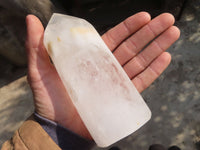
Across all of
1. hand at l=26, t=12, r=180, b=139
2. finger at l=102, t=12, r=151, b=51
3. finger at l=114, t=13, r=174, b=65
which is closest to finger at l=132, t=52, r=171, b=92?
hand at l=26, t=12, r=180, b=139

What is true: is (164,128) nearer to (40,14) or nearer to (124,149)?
(124,149)

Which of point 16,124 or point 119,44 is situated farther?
point 16,124

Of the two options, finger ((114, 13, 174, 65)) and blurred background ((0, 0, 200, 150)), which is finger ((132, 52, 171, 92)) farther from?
blurred background ((0, 0, 200, 150))

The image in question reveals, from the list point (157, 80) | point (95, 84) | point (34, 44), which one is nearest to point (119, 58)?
point (95, 84)

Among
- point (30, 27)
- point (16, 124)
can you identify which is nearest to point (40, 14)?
point (30, 27)

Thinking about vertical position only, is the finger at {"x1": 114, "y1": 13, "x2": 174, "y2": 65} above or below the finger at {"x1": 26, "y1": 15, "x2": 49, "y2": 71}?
below

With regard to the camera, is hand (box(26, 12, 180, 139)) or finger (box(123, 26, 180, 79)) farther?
finger (box(123, 26, 180, 79))
